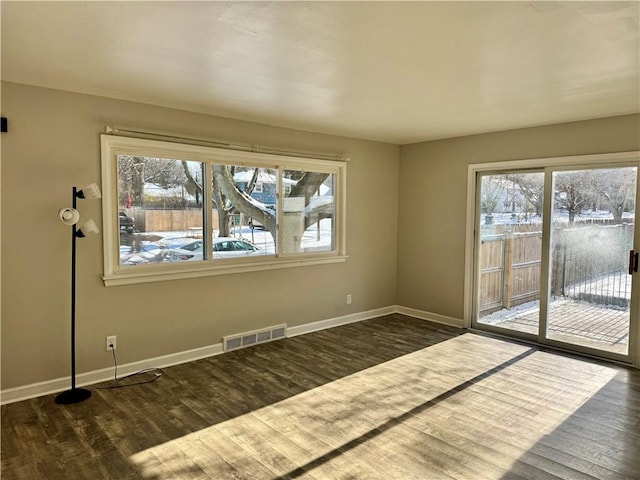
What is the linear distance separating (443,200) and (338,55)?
11.1 feet

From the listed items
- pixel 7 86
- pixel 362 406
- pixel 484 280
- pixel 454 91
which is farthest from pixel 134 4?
pixel 484 280

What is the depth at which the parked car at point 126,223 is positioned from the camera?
3.69m

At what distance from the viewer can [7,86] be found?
10.1ft

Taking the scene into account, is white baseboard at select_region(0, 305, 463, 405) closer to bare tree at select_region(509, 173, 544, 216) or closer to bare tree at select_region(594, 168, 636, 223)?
bare tree at select_region(509, 173, 544, 216)

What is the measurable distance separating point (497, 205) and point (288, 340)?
301 centimetres

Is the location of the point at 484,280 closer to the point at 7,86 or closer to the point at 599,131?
the point at 599,131

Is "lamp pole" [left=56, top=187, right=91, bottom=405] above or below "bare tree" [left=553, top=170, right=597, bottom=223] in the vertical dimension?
below

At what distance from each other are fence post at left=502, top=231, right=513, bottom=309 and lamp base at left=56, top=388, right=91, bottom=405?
450 centimetres

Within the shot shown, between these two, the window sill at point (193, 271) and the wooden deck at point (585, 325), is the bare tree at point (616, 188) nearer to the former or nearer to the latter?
the wooden deck at point (585, 325)

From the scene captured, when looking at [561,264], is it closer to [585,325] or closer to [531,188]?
[585,325]

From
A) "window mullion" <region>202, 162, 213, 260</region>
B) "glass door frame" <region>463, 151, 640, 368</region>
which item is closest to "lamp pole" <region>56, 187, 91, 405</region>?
"window mullion" <region>202, 162, 213, 260</region>

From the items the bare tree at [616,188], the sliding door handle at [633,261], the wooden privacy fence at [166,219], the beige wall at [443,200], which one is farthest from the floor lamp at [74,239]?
the sliding door handle at [633,261]

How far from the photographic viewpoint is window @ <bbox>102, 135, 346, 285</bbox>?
3.69m

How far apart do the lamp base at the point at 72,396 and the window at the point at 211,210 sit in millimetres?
886
